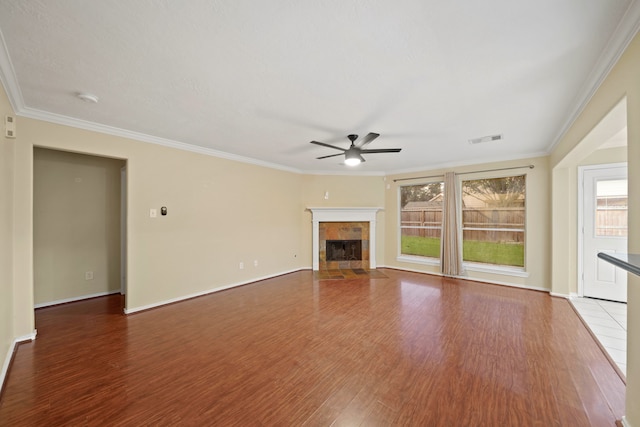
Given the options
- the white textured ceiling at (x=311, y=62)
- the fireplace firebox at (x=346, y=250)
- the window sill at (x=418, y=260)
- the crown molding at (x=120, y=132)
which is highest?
the white textured ceiling at (x=311, y=62)

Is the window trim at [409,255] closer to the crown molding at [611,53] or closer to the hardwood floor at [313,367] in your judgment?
the hardwood floor at [313,367]

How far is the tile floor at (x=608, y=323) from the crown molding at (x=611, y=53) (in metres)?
2.44

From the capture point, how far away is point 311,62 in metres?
1.84

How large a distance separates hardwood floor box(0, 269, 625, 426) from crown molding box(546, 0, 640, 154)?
8.03 ft

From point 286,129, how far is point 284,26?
1727mm

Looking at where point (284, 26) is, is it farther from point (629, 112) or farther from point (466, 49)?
point (629, 112)

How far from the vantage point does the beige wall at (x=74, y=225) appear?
358 cm

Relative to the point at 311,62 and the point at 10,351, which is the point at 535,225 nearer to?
the point at 311,62

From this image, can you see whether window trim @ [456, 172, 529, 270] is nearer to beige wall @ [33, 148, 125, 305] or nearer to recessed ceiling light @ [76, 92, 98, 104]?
recessed ceiling light @ [76, 92, 98, 104]

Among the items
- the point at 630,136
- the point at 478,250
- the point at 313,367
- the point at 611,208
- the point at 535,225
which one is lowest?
the point at 313,367

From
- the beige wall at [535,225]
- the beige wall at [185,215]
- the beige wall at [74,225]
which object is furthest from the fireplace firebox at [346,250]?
the beige wall at [74,225]

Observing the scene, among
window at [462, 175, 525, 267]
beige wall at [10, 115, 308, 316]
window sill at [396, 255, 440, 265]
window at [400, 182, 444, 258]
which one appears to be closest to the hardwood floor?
beige wall at [10, 115, 308, 316]

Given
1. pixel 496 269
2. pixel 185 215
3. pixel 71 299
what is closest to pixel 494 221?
pixel 496 269

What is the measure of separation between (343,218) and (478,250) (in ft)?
9.71
